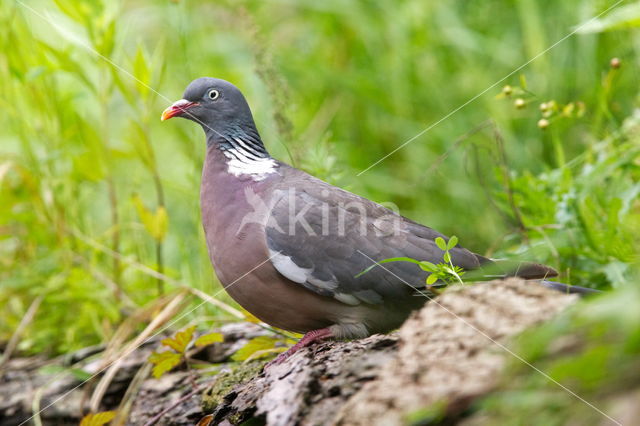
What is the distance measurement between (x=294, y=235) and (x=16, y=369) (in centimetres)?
195

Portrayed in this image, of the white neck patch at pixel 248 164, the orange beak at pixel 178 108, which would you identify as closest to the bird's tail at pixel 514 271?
the white neck patch at pixel 248 164

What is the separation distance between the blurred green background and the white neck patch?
11.5 inches

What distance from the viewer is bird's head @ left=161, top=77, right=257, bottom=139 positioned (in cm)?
330

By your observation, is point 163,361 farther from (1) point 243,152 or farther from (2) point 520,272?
(2) point 520,272

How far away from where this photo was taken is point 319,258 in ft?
8.90

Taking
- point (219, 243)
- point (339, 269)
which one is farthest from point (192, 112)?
point (339, 269)

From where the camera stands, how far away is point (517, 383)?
143 cm

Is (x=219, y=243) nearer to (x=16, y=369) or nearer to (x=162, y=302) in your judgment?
(x=162, y=302)

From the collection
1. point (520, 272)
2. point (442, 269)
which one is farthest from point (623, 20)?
point (442, 269)

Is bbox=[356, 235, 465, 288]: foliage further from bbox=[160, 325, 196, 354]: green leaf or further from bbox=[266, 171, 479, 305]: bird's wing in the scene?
bbox=[160, 325, 196, 354]: green leaf

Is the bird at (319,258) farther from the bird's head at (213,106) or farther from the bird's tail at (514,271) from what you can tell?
the bird's head at (213,106)

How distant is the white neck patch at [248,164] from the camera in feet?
10.1

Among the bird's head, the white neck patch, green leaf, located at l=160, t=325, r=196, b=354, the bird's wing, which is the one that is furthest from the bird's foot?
the bird's head

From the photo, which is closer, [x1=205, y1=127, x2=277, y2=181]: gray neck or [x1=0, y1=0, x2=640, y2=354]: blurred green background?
[x1=205, y1=127, x2=277, y2=181]: gray neck
